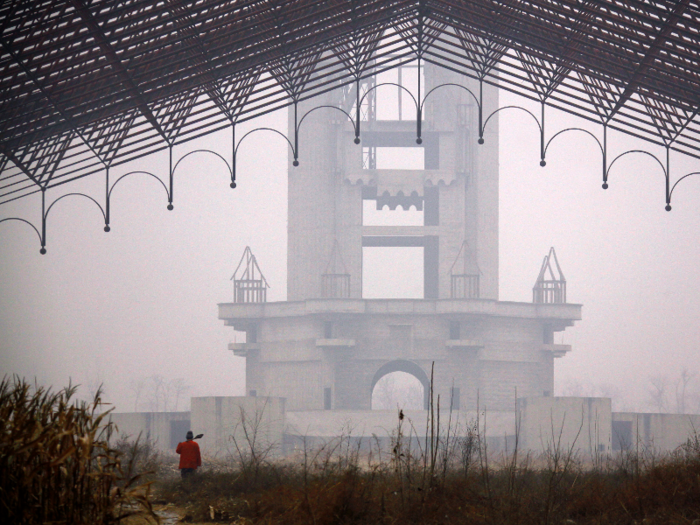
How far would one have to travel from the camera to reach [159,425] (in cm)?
4944

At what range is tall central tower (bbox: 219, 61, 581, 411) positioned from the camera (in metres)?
55.6

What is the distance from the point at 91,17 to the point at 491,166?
43972mm

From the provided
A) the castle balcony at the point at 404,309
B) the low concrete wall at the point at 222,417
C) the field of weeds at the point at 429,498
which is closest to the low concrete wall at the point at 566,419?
the castle balcony at the point at 404,309

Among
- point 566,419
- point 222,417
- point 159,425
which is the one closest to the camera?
point 222,417

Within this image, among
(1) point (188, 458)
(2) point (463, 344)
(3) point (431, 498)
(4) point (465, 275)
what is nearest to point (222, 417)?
(2) point (463, 344)

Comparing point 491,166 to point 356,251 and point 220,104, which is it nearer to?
point 356,251

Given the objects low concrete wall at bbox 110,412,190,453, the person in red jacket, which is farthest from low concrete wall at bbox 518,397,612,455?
the person in red jacket

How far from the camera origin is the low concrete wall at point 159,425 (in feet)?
158

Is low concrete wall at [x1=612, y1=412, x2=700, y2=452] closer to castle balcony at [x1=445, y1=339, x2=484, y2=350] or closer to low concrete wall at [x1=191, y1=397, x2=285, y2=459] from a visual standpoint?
castle balcony at [x1=445, y1=339, x2=484, y2=350]

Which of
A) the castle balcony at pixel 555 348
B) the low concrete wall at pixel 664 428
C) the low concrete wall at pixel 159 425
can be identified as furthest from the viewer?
the castle balcony at pixel 555 348

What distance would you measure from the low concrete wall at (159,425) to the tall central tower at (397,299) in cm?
837

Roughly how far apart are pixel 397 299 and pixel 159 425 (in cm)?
1585

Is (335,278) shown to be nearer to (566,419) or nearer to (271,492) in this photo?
(566,419)

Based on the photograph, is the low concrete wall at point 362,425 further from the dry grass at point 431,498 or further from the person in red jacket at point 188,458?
the dry grass at point 431,498
